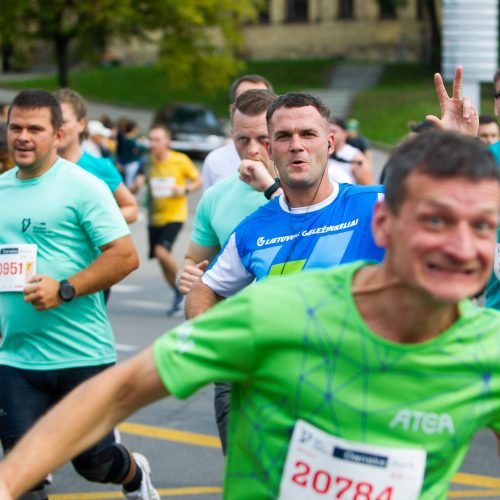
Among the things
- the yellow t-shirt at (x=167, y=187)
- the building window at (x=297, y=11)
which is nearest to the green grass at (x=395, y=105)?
the building window at (x=297, y=11)

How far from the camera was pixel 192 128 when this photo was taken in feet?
106

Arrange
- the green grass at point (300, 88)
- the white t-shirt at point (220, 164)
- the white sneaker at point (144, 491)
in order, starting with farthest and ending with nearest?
the green grass at point (300, 88)
the white t-shirt at point (220, 164)
the white sneaker at point (144, 491)

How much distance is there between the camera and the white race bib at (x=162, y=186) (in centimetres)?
1404

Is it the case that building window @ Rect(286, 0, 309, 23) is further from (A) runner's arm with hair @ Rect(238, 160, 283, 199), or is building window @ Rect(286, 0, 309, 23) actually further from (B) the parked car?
(A) runner's arm with hair @ Rect(238, 160, 283, 199)

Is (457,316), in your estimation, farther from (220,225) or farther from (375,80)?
(375,80)

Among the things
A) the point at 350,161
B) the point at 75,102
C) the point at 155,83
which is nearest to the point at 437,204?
the point at 75,102

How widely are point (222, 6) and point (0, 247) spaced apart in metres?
31.8

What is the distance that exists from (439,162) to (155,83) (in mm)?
44741

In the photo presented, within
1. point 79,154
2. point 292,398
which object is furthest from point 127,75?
point 292,398

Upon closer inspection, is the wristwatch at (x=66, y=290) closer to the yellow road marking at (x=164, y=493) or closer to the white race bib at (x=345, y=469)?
the yellow road marking at (x=164, y=493)

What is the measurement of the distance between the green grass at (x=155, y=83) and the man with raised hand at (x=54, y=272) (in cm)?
3634

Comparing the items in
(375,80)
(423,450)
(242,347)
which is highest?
(242,347)

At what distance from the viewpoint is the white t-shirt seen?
803 cm

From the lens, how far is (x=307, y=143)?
207 inches
